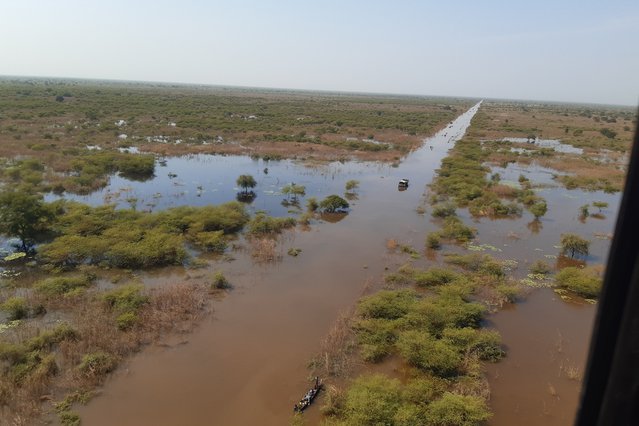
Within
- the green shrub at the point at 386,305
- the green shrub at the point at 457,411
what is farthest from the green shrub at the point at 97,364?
the green shrub at the point at 457,411

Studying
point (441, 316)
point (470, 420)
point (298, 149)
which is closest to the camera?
point (470, 420)

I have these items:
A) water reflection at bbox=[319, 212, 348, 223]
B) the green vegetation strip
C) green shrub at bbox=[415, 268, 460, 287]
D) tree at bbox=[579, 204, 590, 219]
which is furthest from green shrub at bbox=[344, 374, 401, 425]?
tree at bbox=[579, 204, 590, 219]

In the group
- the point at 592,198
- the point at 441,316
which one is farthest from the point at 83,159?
the point at 592,198

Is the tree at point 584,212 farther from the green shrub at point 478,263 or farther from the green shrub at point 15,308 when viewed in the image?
the green shrub at point 15,308

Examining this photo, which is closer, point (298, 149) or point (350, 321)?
point (350, 321)

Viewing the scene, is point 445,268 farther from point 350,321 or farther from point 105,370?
point 105,370

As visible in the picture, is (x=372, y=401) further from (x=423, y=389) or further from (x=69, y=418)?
(x=69, y=418)
